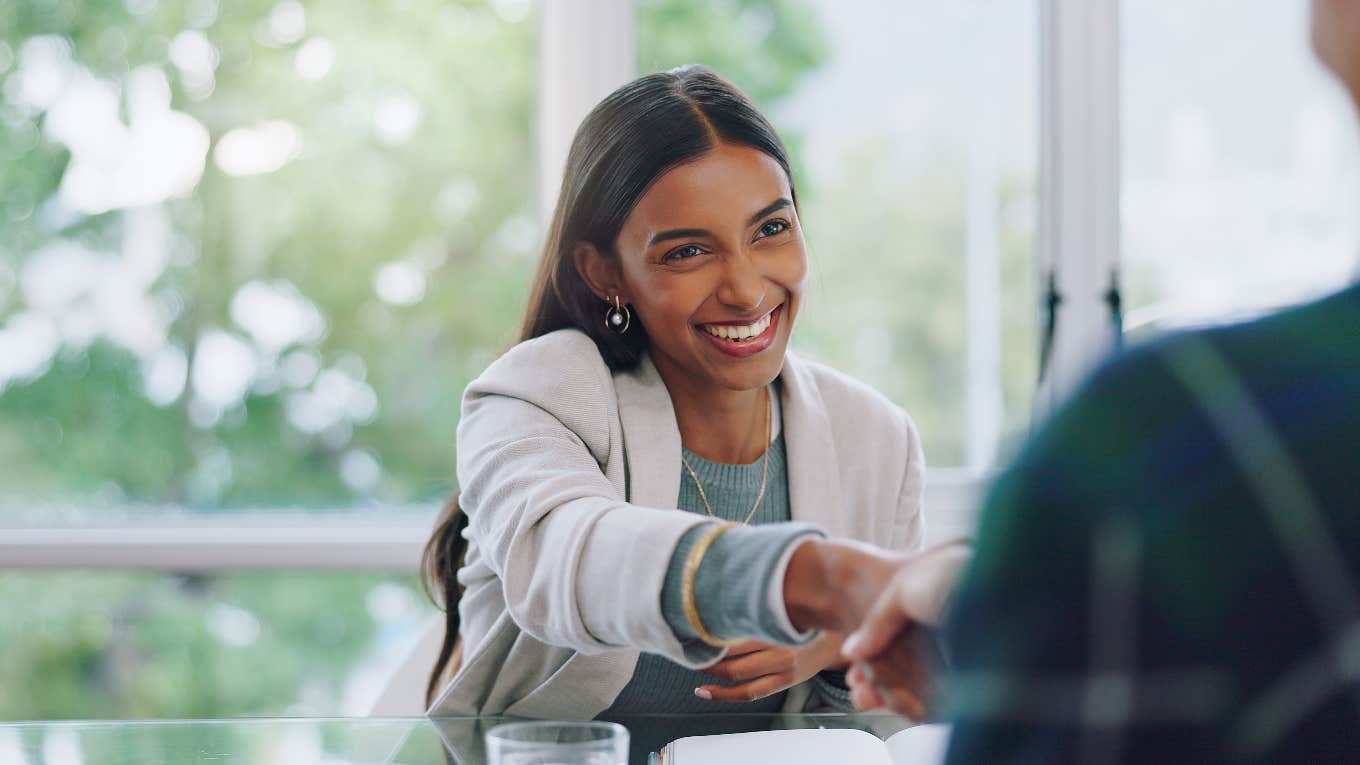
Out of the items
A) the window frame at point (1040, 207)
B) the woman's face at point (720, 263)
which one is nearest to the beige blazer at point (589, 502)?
the woman's face at point (720, 263)

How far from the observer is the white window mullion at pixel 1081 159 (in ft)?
9.31

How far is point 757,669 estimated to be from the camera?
138 cm

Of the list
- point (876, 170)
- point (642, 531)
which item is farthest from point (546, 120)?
point (642, 531)

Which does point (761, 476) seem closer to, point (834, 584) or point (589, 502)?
point (589, 502)

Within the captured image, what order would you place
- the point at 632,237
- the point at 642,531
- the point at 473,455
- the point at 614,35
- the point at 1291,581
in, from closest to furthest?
the point at 1291,581, the point at 642,531, the point at 473,455, the point at 632,237, the point at 614,35

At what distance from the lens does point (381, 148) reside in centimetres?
302

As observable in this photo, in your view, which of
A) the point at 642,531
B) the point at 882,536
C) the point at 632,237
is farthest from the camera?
the point at 882,536

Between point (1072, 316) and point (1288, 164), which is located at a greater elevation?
point (1288, 164)

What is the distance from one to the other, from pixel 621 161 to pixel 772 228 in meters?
0.20

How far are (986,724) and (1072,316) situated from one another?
2626mm

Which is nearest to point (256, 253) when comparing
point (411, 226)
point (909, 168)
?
point (411, 226)

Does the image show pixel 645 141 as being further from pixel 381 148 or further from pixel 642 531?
pixel 381 148

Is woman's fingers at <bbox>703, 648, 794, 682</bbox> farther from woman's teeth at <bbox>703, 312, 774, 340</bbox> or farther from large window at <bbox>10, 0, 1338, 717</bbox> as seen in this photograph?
large window at <bbox>10, 0, 1338, 717</bbox>

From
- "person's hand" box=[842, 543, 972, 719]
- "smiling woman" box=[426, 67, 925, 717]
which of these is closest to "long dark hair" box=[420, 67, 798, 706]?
"smiling woman" box=[426, 67, 925, 717]
